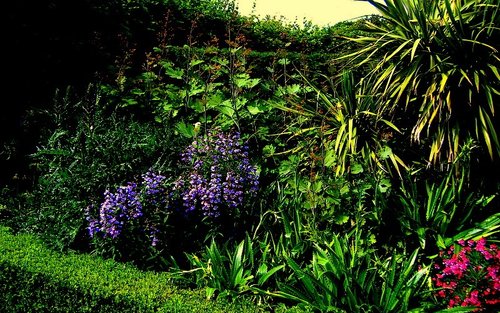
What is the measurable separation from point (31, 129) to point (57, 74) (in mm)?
752

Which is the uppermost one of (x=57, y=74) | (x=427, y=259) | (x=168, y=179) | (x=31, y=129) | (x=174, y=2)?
(x=174, y=2)

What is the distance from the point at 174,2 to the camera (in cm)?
825

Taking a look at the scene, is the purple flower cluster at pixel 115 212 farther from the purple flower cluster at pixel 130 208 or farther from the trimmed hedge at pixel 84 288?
the trimmed hedge at pixel 84 288

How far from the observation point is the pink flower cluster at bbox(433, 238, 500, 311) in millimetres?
4453

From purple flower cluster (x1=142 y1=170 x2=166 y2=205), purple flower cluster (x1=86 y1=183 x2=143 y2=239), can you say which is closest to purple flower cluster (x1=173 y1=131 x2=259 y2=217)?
purple flower cluster (x1=142 y1=170 x2=166 y2=205)

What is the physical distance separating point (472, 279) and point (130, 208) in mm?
2686

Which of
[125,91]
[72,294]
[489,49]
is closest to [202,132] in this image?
[125,91]

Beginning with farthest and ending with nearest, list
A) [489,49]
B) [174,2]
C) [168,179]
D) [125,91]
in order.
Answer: [174,2] < [125,91] < [489,49] < [168,179]

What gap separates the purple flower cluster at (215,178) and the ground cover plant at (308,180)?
0.6 inches

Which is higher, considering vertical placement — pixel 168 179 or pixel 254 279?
pixel 168 179

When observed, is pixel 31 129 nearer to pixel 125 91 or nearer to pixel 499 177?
pixel 125 91

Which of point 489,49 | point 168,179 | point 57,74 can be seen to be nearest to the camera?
point 168,179

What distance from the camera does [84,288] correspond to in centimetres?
435

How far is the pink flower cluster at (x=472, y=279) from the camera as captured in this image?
445cm
